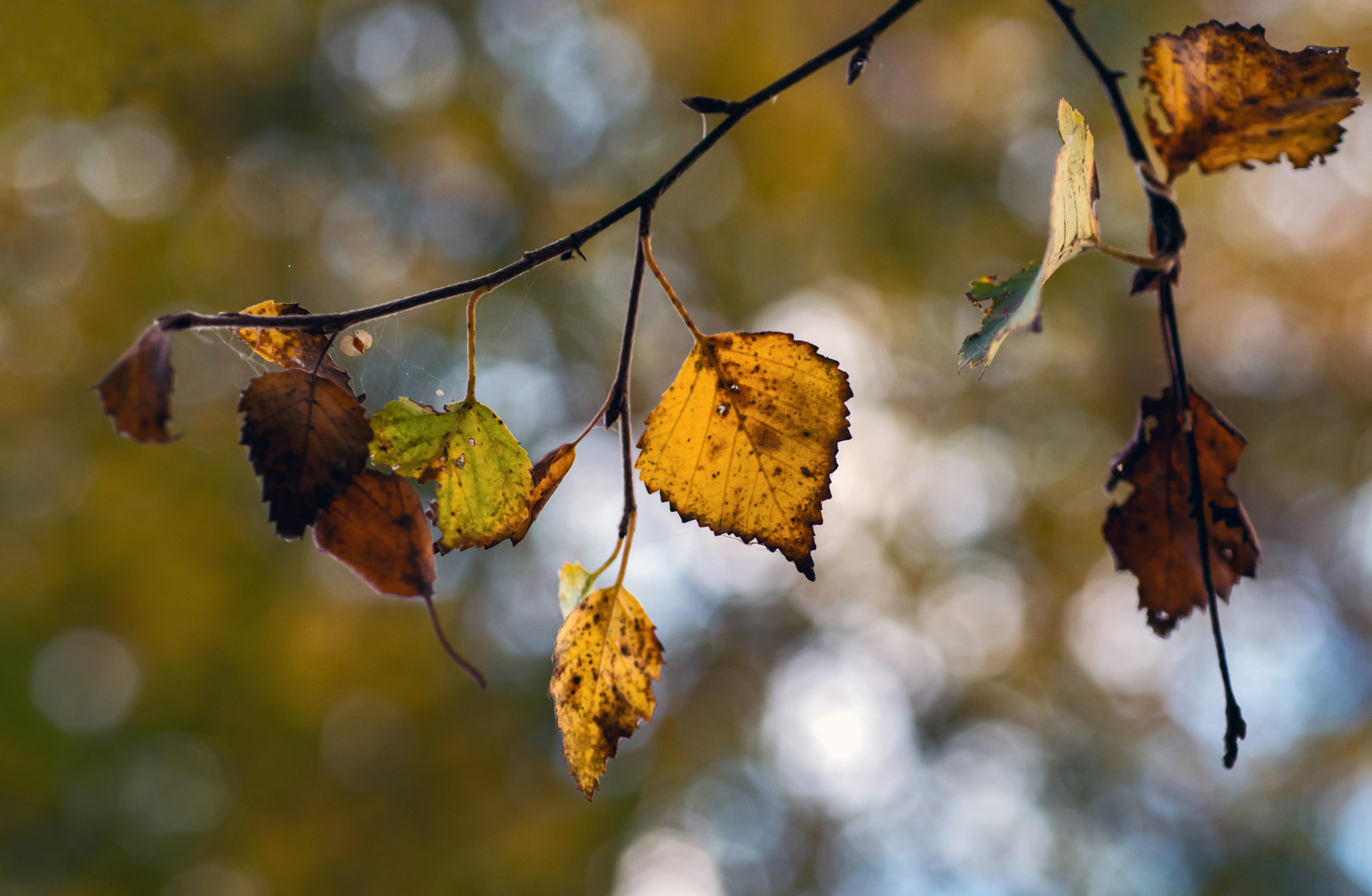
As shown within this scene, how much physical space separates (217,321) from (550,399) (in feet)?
10.7

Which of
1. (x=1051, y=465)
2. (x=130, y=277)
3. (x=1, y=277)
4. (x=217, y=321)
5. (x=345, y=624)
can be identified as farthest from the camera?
(x=1051, y=465)

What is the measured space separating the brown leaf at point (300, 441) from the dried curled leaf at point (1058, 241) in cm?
30

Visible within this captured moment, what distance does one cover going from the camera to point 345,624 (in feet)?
12.4

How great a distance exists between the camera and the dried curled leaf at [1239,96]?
1.36ft

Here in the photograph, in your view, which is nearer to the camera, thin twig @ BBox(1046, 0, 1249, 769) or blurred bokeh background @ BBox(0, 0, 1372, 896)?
thin twig @ BBox(1046, 0, 1249, 769)

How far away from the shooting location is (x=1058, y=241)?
33cm

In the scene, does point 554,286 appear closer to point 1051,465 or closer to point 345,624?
point 345,624

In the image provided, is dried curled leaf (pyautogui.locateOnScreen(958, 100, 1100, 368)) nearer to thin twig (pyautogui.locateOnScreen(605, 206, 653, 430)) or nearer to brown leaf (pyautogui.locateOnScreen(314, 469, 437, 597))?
thin twig (pyautogui.locateOnScreen(605, 206, 653, 430))

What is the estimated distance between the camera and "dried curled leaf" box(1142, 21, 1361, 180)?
16.4 inches

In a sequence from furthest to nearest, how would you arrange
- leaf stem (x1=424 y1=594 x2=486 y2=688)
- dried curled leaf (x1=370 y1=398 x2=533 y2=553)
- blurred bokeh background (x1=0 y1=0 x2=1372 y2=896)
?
blurred bokeh background (x1=0 y1=0 x2=1372 y2=896), dried curled leaf (x1=370 y1=398 x2=533 y2=553), leaf stem (x1=424 y1=594 x2=486 y2=688)

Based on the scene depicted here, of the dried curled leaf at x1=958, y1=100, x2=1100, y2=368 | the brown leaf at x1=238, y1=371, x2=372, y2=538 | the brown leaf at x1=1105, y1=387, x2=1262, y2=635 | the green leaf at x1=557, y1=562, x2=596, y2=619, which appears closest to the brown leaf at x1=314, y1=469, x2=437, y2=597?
the brown leaf at x1=238, y1=371, x2=372, y2=538

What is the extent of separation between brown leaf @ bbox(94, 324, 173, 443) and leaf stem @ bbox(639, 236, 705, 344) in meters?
0.20

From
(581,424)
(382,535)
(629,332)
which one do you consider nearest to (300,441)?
(382,535)

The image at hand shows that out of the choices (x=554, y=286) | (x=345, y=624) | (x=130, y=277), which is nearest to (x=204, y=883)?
(x=345, y=624)
